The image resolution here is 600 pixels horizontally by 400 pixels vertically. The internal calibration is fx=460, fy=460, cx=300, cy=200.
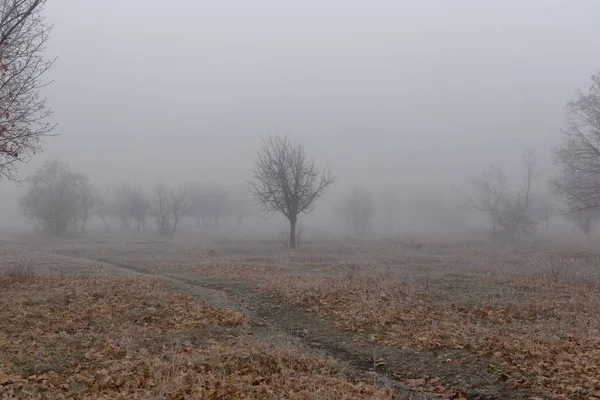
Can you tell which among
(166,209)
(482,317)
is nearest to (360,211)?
(166,209)

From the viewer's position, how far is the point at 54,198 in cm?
6297

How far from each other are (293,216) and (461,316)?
83.6 ft

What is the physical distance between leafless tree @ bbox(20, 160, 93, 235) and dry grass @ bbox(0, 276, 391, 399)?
5461cm

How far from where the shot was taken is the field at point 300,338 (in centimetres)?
722

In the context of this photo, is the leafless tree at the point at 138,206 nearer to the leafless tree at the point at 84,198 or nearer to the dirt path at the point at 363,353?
the leafless tree at the point at 84,198

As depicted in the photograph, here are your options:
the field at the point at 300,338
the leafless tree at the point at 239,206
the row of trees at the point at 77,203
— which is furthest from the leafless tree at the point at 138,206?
the field at the point at 300,338

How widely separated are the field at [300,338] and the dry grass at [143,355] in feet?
0.10

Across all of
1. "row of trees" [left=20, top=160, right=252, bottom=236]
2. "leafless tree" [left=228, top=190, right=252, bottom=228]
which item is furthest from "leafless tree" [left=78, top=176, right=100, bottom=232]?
"leafless tree" [left=228, top=190, right=252, bottom=228]

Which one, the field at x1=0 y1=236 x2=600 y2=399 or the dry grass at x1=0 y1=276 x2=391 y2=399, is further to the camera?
the field at x1=0 y1=236 x2=600 y2=399

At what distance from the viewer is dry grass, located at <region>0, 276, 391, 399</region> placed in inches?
270

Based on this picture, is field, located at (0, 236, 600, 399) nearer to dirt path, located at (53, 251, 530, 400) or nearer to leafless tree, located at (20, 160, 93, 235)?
dirt path, located at (53, 251, 530, 400)

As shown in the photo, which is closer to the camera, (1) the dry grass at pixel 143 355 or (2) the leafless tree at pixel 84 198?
(1) the dry grass at pixel 143 355

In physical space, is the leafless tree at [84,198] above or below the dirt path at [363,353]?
above

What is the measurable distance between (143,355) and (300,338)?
3.77 m
